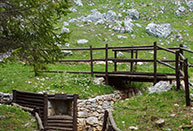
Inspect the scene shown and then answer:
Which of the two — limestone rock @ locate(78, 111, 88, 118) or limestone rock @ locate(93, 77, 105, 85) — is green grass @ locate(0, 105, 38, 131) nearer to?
limestone rock @ locate(78, 111, 88, 118)

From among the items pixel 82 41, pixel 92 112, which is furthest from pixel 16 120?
pixel 82 41

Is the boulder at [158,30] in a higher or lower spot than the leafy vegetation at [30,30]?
higher

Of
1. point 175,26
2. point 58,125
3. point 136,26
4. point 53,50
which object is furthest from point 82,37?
point 53,50

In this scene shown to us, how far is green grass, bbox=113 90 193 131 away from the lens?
19.3 feet

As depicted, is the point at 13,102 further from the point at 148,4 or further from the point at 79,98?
the point at 148,4

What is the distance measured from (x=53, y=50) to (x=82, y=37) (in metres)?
14.9

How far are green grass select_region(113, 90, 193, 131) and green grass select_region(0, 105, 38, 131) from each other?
3735 mm

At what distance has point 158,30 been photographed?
25578 millimetres

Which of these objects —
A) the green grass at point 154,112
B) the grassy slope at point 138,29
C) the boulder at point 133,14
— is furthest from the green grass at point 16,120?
the boulder at point 133,14

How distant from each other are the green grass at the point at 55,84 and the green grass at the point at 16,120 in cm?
161

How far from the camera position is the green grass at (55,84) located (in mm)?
11492

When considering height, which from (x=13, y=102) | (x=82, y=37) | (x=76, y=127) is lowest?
(x=76, y=127)

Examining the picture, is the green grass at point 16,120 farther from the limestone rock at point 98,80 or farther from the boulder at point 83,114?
the limestone rock at point 98,80

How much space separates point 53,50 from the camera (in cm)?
809
